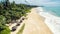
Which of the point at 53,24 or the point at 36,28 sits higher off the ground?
the point at 36,28

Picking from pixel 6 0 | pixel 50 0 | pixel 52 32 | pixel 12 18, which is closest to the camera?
pixel 52 32

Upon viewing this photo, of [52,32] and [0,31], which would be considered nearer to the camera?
[0,31]

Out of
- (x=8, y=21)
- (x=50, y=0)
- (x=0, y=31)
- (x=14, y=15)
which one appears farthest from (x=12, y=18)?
(x=50, y=0)

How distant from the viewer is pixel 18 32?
4041 cm

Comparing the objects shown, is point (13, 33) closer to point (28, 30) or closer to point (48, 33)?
point (28, 30)

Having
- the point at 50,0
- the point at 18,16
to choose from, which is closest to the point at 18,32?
the point at 18,16

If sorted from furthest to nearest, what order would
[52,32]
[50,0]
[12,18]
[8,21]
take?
[50,0] < [12,18] < [8,21] < [52,32]

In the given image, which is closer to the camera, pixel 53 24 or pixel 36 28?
pixel 36 28

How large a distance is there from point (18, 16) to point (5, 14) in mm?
7232

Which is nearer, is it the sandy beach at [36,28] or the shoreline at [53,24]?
the sandy beach at [36,28]

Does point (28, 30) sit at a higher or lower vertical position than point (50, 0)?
higher

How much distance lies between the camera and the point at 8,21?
5078 centimetres

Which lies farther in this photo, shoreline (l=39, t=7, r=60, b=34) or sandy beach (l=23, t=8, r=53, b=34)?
shoreline (l=39, t=7, r=60, b=34)

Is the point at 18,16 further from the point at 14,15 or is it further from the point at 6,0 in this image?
the point at 6,0
